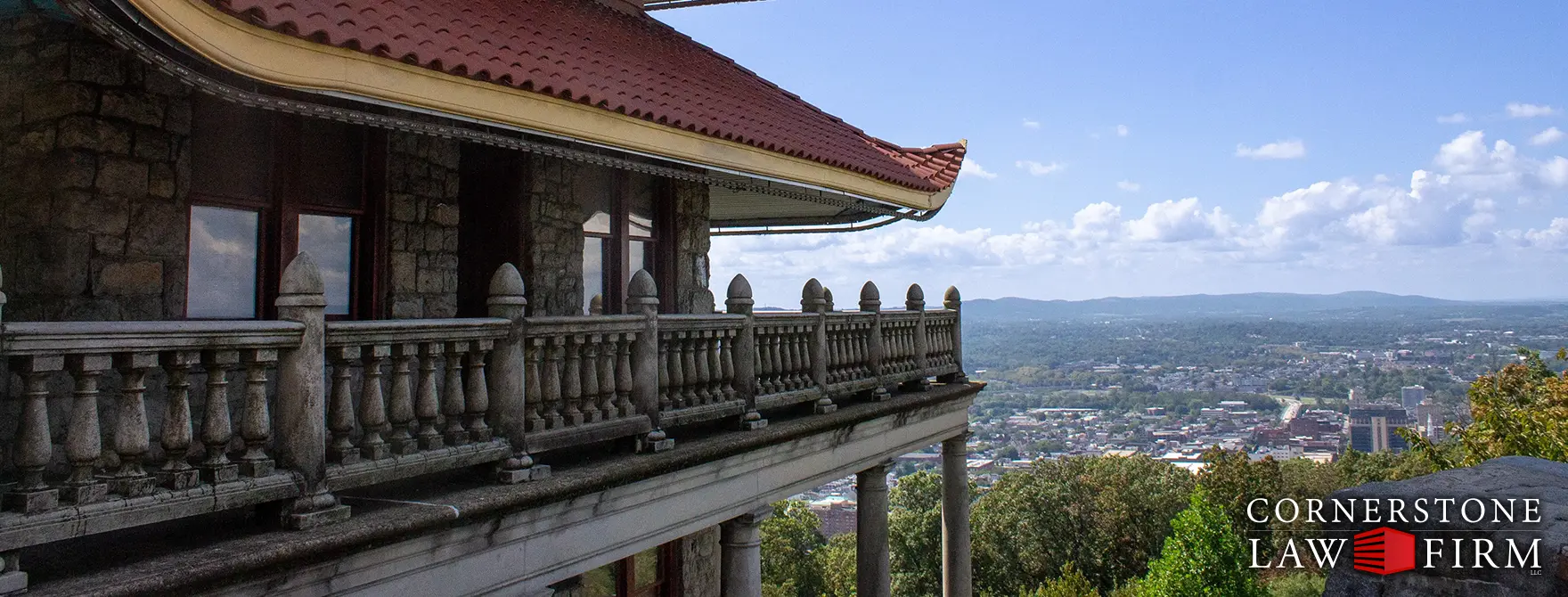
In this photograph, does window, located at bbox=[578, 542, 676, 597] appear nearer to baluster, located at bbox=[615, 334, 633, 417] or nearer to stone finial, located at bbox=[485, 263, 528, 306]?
baluster, located at bbox=[615, 334, 633, 417]

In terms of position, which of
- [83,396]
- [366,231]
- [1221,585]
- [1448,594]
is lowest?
[1221,585]

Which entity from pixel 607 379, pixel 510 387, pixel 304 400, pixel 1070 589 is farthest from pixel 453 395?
pixel 1070 589

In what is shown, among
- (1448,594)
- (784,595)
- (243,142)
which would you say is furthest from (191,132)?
(784,595)

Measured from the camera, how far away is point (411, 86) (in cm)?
479

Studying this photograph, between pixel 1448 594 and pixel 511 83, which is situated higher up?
pixel 511 83

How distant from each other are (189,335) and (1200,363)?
171828 mm

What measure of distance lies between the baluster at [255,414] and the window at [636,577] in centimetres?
511

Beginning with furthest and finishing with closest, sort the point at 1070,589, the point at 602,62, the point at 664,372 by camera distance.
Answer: the point at 1070,589 < the point at 602,62 < the point at 664,372

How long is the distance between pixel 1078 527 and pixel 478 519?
44.4 meters

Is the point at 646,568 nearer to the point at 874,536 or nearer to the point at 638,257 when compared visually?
the point at 874,536

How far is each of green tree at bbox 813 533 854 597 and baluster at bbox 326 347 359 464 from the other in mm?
33223

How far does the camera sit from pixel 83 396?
3334mm

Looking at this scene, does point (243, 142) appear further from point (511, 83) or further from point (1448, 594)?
point (1448, 594)

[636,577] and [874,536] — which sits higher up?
[874,536]
